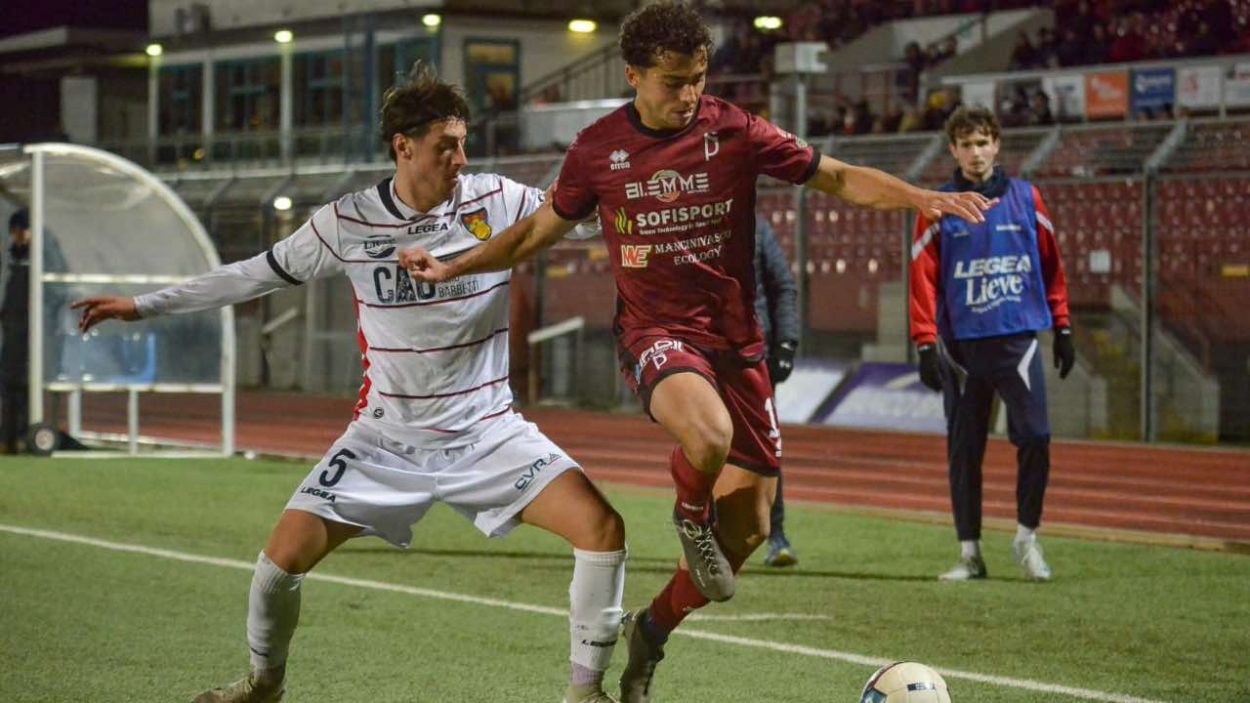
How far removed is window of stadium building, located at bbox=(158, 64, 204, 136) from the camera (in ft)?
151

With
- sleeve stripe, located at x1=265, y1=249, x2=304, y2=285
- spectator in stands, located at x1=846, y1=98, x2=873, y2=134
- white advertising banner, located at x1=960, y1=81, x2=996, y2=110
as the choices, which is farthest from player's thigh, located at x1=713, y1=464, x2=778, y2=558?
spectator in stands, located at x1=846, y1=98, x2=873, y2=134

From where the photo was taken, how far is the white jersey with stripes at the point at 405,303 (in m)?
6.12

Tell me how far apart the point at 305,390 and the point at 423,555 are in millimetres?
20770

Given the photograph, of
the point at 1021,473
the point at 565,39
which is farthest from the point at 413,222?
the point at 565,39

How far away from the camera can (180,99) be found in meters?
46.4

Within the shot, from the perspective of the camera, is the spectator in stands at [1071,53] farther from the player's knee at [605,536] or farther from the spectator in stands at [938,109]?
the player's knee at [605,536]

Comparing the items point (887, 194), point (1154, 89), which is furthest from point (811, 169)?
point (1154, 89)

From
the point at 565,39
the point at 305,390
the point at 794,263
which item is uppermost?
the point at 565,39

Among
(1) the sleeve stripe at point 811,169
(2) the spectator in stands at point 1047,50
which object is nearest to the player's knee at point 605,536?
(1) the sleeve stripe at point 811,169

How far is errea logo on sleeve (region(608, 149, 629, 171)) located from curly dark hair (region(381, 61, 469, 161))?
0.54m

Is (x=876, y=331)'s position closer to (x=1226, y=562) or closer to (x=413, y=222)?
(x=1226, y=562)

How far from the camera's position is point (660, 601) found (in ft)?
21.4

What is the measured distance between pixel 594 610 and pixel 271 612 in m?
0.98

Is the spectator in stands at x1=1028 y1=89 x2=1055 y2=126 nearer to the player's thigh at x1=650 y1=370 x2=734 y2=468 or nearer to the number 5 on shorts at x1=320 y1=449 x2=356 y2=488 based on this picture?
the player's thigh at x1=650 y1=370 x2=734 y2=468
